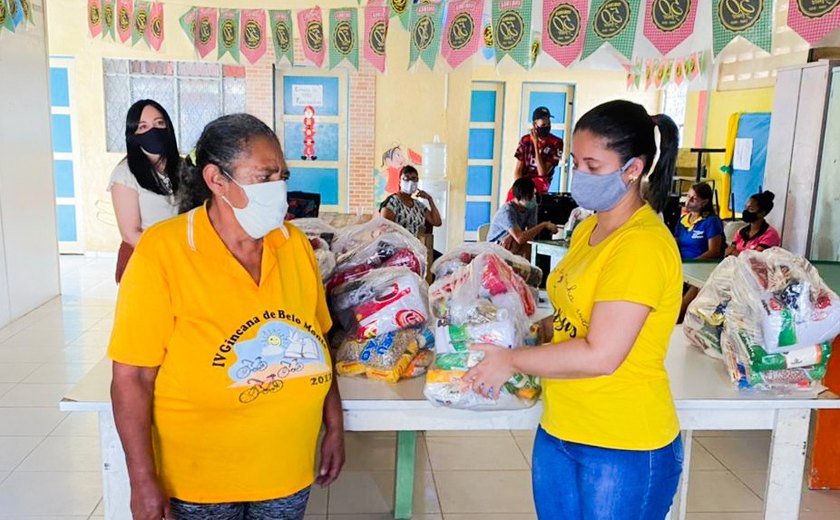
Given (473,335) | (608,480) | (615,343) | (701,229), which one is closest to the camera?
(615,343)

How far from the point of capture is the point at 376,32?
212 inches

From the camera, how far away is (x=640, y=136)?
133 cm

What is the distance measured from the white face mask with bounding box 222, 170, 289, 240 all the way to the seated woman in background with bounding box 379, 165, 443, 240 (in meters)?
3.78

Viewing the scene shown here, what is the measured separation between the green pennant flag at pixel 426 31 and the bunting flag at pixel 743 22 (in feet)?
6.51

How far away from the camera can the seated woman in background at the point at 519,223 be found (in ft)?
16.7

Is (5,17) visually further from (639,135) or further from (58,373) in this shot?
(639,135)

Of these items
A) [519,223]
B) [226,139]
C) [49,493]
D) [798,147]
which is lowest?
[49,493]

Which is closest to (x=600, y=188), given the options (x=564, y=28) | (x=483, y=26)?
(x=564, y=28)

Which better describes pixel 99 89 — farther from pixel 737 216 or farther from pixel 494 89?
pixel 737 216

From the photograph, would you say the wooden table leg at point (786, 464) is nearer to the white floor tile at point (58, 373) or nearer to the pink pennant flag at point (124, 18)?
the white floor tile at point (58, 373)

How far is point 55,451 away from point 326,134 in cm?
599

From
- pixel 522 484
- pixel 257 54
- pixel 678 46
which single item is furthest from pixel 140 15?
pixel 522 484

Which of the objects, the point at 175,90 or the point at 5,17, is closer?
the point at 5,17

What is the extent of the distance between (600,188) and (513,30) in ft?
9.28
